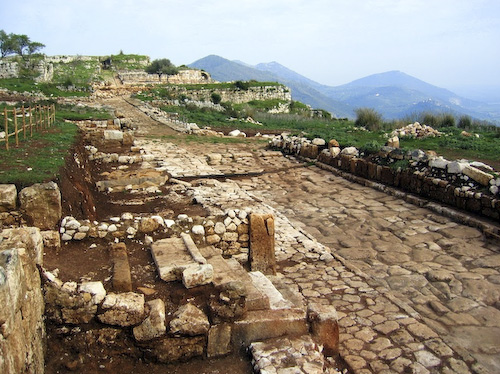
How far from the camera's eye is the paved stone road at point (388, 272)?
420 cm

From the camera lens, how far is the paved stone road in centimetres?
420

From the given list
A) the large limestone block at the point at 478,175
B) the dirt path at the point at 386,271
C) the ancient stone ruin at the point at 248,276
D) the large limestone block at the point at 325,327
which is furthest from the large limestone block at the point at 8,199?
the large limestone block at the point at 478,175

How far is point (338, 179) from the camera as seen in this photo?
11344mm

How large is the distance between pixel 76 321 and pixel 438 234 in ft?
19.9

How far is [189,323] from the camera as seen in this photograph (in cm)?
354

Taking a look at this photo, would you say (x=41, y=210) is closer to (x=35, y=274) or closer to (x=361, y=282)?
(x=35, y=274)

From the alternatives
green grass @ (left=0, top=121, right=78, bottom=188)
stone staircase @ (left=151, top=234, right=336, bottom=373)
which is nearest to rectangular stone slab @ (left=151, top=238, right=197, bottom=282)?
stone staircase @ (left=151, top=234, right=336, bottom=373)

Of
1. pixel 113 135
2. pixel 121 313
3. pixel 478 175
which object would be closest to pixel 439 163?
pixel 478 175

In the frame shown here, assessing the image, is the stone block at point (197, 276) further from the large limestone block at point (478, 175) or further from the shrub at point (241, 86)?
the shrub at point (241, 86)

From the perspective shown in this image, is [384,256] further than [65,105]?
No

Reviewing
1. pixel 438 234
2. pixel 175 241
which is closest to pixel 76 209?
pixel 175 241

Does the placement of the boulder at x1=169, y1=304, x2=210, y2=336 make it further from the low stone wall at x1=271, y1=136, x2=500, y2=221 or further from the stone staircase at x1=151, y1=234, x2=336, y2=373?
the low stone wall at x1=271, y1=136, x2=500, y2=221

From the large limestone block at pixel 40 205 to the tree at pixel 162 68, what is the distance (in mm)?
45013

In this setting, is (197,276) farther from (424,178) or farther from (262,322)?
(424,178)
